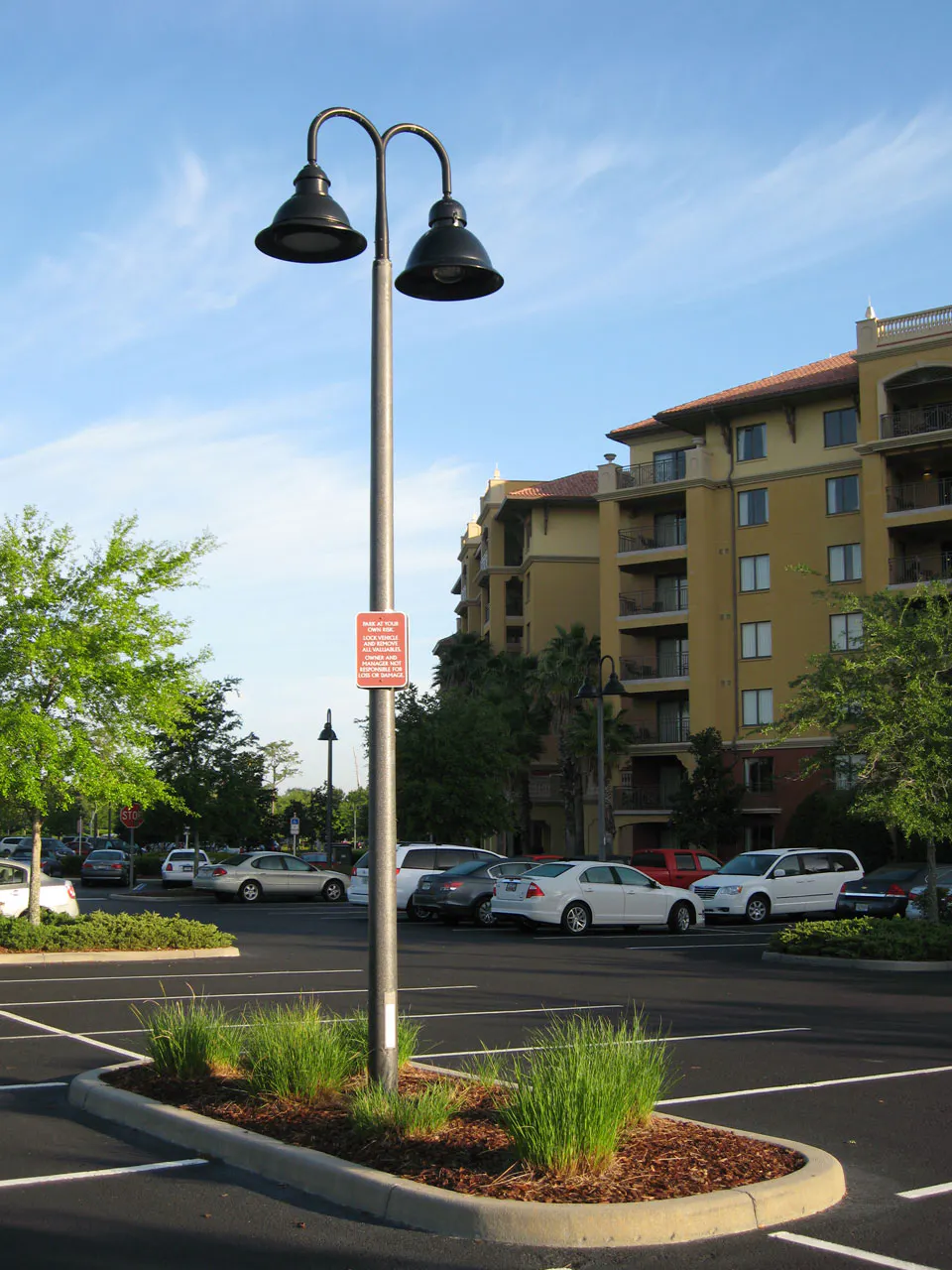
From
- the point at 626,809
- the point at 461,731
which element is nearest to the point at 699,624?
the point at 626,809

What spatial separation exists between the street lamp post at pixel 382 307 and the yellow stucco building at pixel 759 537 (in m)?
36.4

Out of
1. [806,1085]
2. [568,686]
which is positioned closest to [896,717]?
[806,1085]

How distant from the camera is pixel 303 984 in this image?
16.3 meters

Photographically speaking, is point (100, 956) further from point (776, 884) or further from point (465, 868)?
point (776, 884)

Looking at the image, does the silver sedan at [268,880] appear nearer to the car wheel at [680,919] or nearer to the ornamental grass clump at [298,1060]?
the car wheel at [680,919]

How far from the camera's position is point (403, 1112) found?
6.94 m

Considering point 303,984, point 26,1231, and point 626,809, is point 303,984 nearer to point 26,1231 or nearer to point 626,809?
point 26,1231

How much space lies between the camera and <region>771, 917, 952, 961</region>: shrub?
1948 centimetres

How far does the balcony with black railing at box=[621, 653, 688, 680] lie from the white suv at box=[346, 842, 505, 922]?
2103 centimetres

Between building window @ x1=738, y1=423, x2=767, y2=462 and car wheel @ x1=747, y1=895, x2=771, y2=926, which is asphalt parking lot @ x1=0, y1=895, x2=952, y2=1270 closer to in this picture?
car wheel @ x1=747, y1=895, x2=771, y2=926

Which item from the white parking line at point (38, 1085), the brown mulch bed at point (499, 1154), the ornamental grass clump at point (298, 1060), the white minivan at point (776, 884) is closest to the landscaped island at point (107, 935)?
the white parking line at point (38, 1085)

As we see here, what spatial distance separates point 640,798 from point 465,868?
2331cm

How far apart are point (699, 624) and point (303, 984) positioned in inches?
1383

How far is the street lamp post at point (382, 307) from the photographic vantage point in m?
7.77
